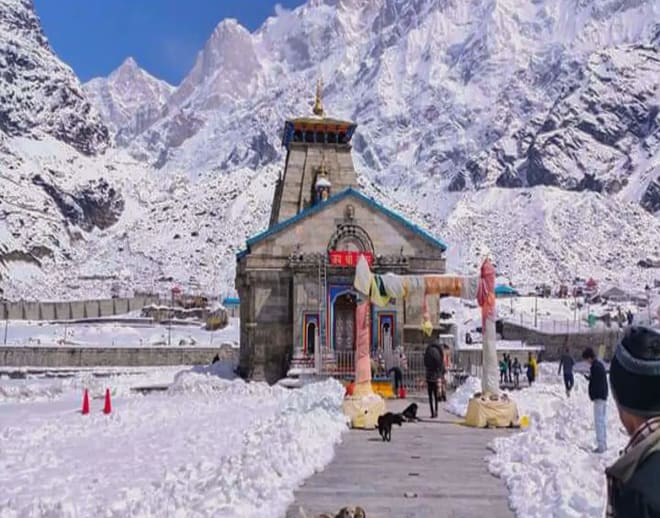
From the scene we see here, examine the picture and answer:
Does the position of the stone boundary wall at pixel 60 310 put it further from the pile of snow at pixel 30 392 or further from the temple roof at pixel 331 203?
the temple roof at pixel 331 203

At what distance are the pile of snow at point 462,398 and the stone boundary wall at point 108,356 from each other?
66.6 ft

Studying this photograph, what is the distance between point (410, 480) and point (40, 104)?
193195mm

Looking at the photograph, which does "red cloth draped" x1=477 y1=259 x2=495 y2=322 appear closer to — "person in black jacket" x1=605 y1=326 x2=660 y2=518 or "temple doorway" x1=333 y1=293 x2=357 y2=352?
"temple doorway" x1=333 y1=293 x2=357 y2=352

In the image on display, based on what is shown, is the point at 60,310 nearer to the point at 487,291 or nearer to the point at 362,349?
the point at 362,349

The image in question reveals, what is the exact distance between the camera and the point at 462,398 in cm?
2072

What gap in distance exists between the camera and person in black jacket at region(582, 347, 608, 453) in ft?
39.4

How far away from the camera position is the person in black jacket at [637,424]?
2602 mm

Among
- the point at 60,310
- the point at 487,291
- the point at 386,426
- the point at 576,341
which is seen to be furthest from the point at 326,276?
the point at 60,310

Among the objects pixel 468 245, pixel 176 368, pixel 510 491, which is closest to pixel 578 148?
pixel 468 245

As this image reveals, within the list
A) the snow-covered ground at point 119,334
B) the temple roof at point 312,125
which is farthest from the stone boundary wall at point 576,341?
the snow-covered ground at point 119,334

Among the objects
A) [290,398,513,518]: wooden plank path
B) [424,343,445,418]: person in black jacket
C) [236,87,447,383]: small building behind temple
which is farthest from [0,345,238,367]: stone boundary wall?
[290,398,513,518]: wooden plank path

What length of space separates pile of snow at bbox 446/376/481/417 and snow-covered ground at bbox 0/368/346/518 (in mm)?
3074

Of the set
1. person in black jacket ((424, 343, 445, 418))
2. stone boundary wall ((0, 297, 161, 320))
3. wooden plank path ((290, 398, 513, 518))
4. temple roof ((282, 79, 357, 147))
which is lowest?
wooden plank path ((290, 398, 513, 518))

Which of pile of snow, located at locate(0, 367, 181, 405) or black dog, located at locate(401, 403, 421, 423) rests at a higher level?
black dog, located at locate(401, 403, 421, 423)
